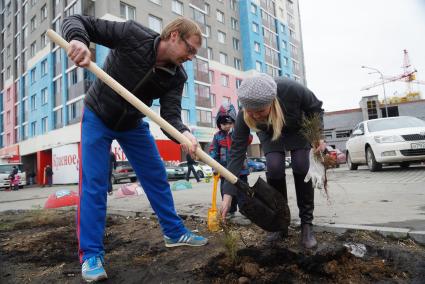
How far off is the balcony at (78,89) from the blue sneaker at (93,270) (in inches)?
941

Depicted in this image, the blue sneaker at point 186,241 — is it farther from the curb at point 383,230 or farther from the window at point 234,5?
the window at point 234,5

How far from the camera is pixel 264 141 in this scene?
3.11 m

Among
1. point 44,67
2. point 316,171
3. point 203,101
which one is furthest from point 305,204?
point 44,67

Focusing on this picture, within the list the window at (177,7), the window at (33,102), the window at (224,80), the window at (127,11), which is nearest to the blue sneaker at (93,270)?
the window at (127,11)

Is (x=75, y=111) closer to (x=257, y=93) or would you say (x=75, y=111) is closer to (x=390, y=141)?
(x=390, y=141)

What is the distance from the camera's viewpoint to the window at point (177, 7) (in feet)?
99.1

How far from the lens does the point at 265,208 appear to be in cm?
258

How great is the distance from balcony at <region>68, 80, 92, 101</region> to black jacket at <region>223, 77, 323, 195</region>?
23.7m

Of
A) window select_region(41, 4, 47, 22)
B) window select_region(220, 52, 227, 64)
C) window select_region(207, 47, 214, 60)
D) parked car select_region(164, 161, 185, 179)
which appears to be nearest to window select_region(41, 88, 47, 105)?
window select_region(41, 4, 47, 22)

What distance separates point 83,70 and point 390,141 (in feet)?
72.0

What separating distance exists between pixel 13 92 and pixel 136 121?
132 ft

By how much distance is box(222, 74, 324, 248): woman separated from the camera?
107 inches

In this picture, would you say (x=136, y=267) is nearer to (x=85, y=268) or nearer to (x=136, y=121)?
(x=85, y=268)

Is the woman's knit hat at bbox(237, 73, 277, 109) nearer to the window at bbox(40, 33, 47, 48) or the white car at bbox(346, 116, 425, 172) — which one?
the white car at bbox(346, 116, 425, 172)
